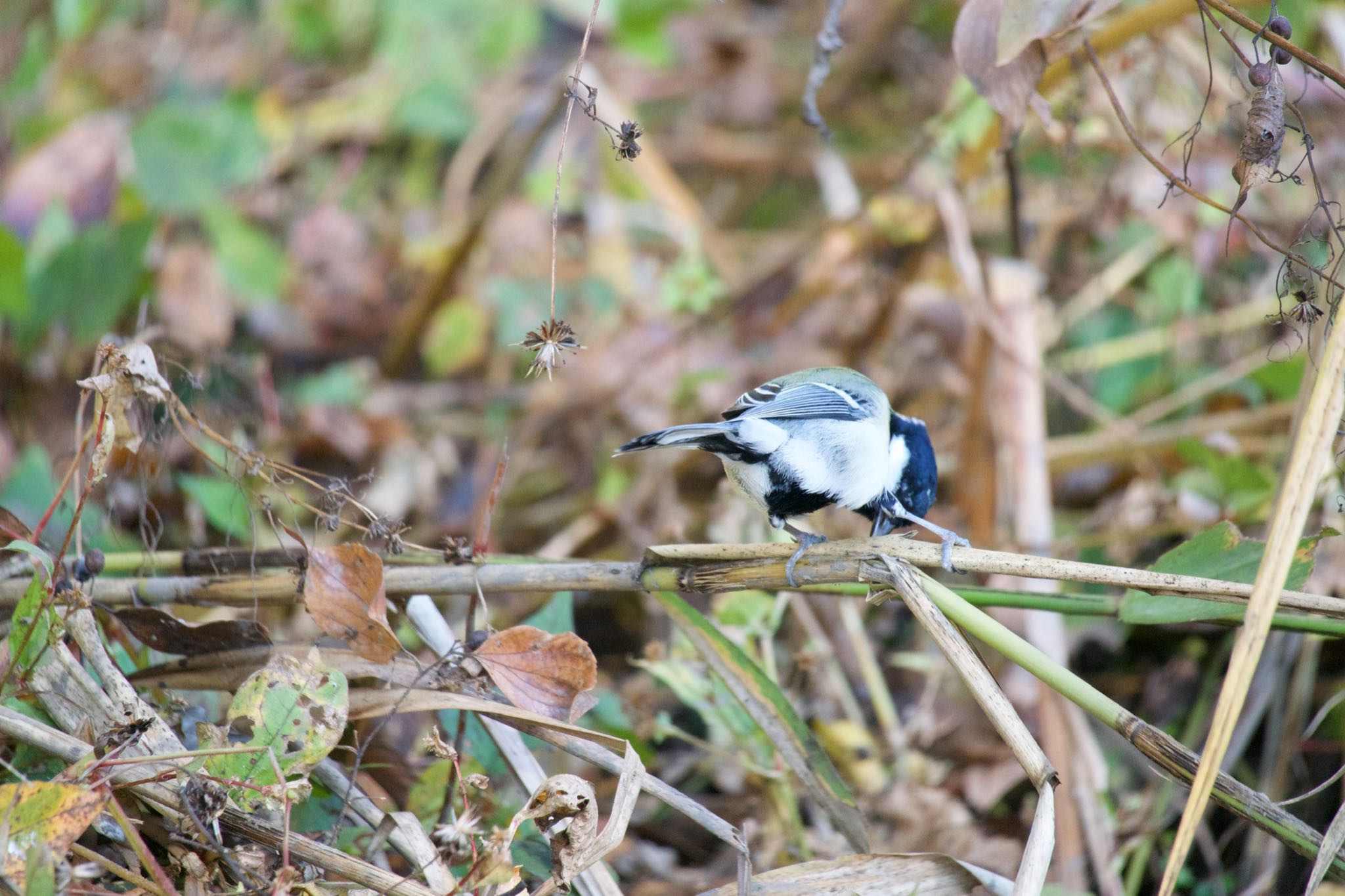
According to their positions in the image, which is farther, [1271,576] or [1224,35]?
[1224,35]

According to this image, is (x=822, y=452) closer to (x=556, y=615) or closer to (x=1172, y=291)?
(x=556, y=615)

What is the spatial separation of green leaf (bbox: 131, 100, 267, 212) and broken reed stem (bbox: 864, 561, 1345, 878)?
3019mm

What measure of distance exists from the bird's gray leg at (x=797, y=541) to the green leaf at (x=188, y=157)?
2.52 meters

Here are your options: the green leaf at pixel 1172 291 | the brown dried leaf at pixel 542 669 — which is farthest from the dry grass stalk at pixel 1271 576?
the green leaf at pixel 1172 291

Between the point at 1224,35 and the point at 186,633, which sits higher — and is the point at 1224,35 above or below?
above

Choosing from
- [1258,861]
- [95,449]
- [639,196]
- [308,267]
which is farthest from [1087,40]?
[308,267]

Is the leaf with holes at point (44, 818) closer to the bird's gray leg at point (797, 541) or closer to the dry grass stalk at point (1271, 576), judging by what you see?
the bird's gray leg at point (797, 541)

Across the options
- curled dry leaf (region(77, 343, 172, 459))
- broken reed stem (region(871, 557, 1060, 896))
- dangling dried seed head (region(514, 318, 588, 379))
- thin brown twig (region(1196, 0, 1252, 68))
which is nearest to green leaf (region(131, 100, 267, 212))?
curled dry leaf (region(77, 343, 172, 459))

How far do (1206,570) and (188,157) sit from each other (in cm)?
341

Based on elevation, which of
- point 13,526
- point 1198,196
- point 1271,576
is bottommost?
point 13,526

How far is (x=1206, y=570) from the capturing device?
1.67 meters

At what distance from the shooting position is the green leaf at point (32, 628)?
150 centimetres

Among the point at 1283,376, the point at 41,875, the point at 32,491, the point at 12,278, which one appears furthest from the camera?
the point at 12,278

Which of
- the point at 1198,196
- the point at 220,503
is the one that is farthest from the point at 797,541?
the point at 220,503
